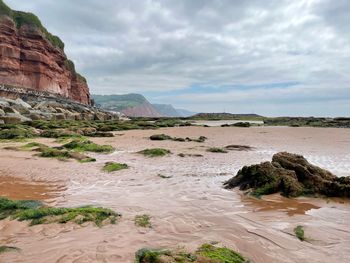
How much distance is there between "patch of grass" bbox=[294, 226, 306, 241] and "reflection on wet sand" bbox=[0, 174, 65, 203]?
16.2 feet

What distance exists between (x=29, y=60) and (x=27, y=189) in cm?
7731

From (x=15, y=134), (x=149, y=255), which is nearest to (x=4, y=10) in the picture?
(x=15, y=134)

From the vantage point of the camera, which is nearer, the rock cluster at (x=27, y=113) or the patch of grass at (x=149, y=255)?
the patch of grass at (x=149, y=255)

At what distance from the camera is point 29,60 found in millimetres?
76688

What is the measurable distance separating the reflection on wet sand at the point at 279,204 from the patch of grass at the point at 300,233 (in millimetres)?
872

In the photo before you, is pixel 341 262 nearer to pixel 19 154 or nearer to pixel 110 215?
pixel 110 215

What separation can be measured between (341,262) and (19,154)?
1312cm

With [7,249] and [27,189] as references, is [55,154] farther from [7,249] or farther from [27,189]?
[7,249]

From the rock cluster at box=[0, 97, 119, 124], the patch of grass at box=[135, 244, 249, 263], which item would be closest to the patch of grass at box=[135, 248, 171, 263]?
the patch of grass at box=[135, 244, 249, 263]

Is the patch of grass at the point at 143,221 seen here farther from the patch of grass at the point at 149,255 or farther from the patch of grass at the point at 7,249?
the patch of grass at the point at 7,249

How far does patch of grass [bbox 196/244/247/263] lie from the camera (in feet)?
A: 12.3

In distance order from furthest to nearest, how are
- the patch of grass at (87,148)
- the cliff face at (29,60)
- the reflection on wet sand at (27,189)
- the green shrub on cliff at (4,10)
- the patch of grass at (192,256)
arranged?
the green shrub on cliff at (4,10), the cliff face at (29,60), the patch of grass at (87,148), the reflection on wet sand at (27,189), the patch of grass at (192,256)

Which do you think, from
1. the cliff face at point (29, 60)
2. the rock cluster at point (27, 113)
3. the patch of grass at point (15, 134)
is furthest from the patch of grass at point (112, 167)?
the cliff face at point (29, 60)

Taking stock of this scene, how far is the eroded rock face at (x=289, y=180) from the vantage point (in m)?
7.20
